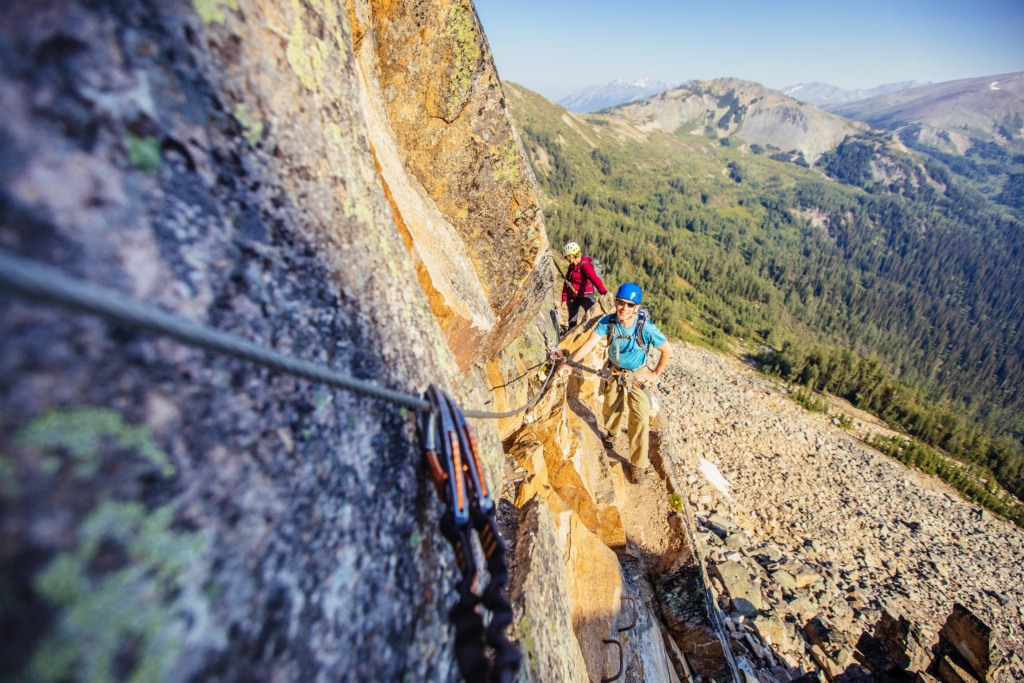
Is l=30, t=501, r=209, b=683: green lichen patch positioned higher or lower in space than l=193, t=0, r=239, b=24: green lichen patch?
lower

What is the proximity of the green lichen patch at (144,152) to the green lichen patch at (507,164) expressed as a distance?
482cm

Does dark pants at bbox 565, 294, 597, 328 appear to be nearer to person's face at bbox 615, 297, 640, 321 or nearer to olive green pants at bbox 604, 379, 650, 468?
olive green pants at bbox 604, 379, 650, 468

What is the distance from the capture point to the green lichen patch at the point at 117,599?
87 centimetres

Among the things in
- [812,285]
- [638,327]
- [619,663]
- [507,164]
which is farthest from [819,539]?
[812,285]

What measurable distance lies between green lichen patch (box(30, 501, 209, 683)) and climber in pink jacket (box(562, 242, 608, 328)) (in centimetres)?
918

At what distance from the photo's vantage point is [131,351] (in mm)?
1130

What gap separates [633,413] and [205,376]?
6879 millimetres

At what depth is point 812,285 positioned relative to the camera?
5448 inches

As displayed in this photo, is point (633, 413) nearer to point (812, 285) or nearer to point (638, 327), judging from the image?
point (638, 327)

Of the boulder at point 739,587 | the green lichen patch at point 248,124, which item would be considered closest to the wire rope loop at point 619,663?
the green lichen patch at point 248,124

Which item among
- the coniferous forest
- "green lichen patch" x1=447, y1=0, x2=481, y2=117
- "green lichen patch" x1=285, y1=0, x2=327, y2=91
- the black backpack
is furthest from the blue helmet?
the coniferous forest

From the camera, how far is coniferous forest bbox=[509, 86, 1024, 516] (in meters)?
47.1

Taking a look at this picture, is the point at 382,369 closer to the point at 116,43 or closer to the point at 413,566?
the point at 413,566

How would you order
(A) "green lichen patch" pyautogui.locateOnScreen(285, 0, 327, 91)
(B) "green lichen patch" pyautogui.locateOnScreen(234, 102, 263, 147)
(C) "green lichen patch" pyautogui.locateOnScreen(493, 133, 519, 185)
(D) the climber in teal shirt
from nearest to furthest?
1. (B) "green lichen patch" pyautogui.locateOnScreen(234, 102, 263, 147)
2. (A) "green lichen patch" pyautogui.locateOnScreen(285, 0, 327, 91)
3. (C) "green lichen patch" pyautogui.locateOnScreen(493, 133, 519, 185)
4. (D) the climber in teal shirt
